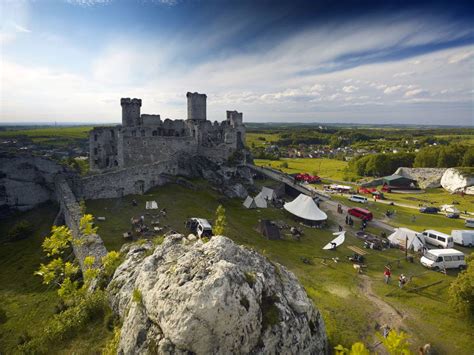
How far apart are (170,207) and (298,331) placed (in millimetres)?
21830

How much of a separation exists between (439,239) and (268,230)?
1751 centimetres

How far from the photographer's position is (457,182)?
58.4 m

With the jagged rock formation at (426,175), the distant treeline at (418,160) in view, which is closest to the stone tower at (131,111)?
the distant treeline at (418,160)

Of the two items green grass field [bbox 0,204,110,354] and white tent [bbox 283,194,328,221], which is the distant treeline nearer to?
white tent [bbox 283,194,328,221]

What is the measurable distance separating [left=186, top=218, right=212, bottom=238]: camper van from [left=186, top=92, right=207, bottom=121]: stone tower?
31.1m

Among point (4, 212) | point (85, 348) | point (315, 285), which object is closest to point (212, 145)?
point (4, 212)

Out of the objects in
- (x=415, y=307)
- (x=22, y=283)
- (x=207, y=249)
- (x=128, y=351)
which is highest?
Result: (x=207, y=249)

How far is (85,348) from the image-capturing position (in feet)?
32.5

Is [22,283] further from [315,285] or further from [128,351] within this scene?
[315,285]

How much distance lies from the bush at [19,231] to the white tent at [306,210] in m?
27.4

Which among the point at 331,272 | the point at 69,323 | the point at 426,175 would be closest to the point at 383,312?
the point at 331,272

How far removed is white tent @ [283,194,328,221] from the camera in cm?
3478

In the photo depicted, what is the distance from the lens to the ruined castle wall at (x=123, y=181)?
27688 millimetres

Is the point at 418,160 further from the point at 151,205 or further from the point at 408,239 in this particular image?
the point at 151,205
